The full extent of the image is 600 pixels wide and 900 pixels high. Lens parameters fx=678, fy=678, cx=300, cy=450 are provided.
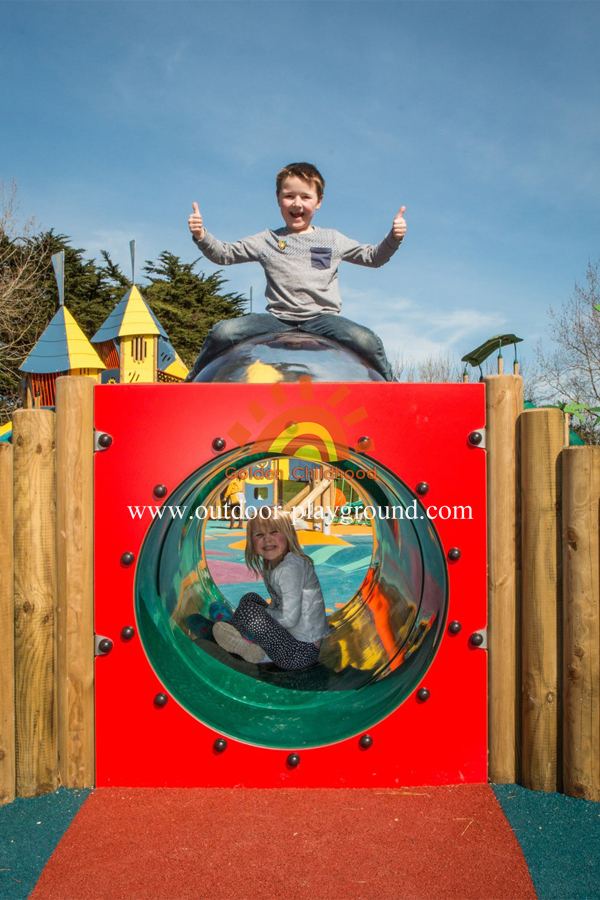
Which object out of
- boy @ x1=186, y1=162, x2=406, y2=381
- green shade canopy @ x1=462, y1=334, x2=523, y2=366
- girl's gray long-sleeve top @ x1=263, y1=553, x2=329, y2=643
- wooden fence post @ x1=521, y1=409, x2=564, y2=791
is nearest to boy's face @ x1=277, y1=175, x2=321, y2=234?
boy @ x1=186, y1=162, x2=406, y2=381

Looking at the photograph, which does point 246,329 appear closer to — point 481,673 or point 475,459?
point 475,459

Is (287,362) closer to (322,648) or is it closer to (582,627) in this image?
(582,627)

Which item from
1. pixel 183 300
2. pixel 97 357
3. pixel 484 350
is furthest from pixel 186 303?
pixel 484 350

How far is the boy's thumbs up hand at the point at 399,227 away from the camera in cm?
336

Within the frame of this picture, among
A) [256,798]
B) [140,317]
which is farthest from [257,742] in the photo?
[140,317]

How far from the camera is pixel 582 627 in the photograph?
275cm

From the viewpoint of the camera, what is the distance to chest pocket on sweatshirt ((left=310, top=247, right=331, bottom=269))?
11.6ft

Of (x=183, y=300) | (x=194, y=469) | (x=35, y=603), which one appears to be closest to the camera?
(x=35, y=603)

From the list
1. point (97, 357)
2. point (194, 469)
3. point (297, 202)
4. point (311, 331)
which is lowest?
point (194, 469)

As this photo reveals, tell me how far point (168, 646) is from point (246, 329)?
158cm

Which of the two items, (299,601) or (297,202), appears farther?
(299,601)

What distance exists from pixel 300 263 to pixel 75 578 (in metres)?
1.89

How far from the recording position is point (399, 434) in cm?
299

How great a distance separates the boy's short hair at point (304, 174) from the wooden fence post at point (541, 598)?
1673mm
